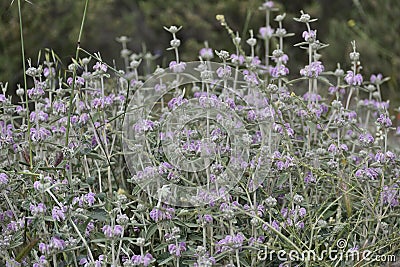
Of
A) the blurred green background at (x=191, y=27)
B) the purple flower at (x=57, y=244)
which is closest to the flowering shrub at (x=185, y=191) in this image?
the purple flower at (x=57, y=244)

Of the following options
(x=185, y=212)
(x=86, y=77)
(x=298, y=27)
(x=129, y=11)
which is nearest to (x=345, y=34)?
(x=298, y=27)

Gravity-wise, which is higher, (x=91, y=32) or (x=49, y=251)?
(x=91, y=32)

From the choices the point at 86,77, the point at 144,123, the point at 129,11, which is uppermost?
Result: the point at 129,11

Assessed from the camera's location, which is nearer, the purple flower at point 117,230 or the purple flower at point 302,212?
the purple flower at point 117,230

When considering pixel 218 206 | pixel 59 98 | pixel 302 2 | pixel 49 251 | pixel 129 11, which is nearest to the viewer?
pixel 49 251

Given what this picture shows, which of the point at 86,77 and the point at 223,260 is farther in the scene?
the point at 86,77

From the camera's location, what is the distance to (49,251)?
138cm

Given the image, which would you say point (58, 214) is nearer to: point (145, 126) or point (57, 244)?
point (57, 244)

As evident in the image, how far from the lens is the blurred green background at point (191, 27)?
12.6 ft

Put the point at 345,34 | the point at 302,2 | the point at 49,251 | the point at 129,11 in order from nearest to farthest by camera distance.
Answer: the point at 49,251, the point at 345,34, the point at 302,2, the point at 129,11

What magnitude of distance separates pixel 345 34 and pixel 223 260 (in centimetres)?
311

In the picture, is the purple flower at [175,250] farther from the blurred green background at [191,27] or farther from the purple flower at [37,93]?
the blurred green background at [191,27]

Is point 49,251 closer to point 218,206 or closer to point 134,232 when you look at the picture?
point 134,232

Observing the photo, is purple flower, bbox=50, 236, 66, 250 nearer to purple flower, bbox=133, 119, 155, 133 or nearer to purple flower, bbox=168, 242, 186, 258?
purple flower, bbox=168, 242, 186, 258
